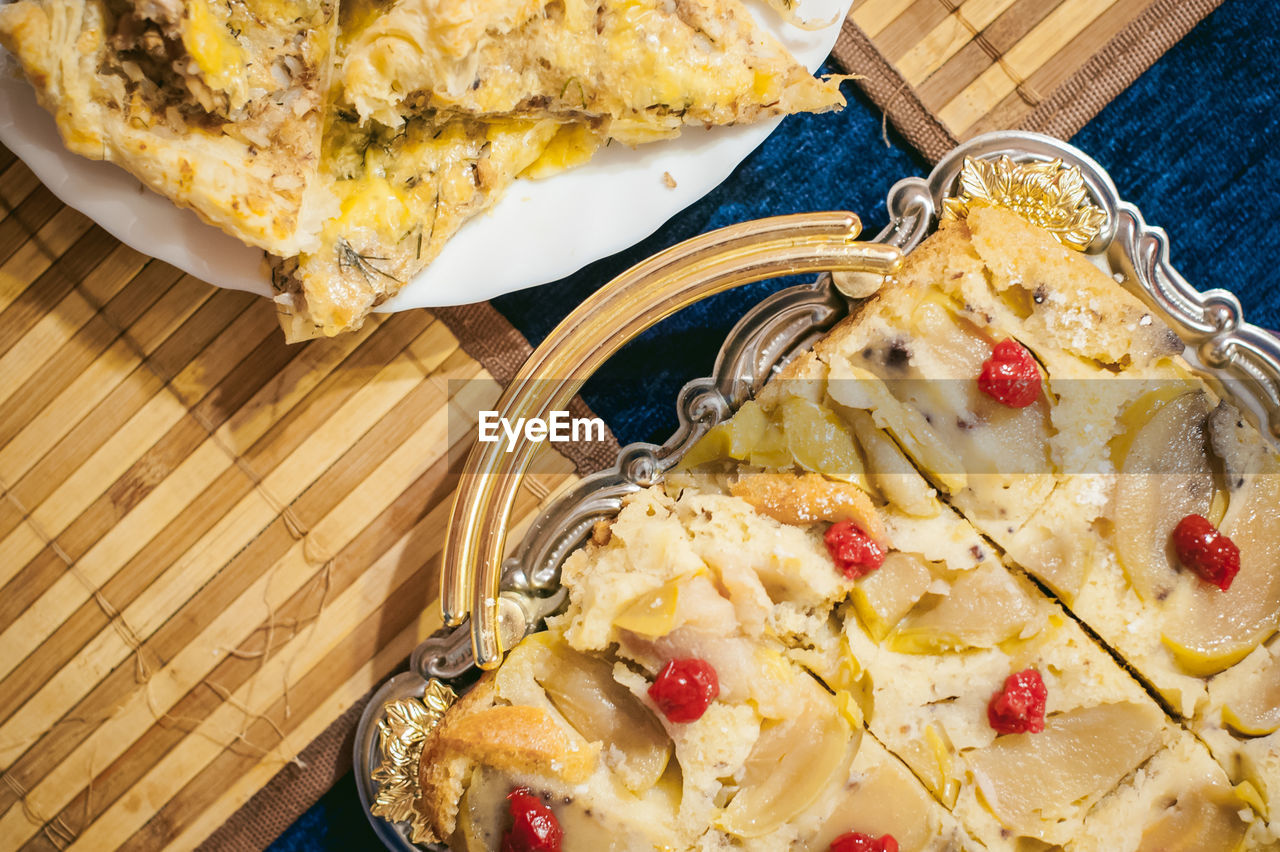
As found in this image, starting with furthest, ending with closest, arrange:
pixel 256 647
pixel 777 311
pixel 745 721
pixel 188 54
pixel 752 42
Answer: pixel 256 647 → pixel 777 311 → pixel 752 42 → pixel 745 721 → pixel 188 54

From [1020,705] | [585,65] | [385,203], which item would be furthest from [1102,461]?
[385,203]

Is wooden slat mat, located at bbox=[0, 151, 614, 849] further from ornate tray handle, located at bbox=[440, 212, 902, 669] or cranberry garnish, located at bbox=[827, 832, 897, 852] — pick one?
cranberry garnish, located at bbox=[827, 832, 897, 852]

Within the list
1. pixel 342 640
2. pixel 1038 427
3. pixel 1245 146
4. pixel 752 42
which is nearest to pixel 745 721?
pixel 1038 427

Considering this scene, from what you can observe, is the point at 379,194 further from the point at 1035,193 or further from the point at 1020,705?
the point at 1020,705

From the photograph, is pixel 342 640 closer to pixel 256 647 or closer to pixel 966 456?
pixel 256 647

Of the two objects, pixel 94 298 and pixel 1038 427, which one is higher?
pixel 94 298

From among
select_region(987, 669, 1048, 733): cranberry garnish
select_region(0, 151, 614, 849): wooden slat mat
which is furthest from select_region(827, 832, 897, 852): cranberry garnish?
select_region(0, 151, 614, 849): wooden slat mat

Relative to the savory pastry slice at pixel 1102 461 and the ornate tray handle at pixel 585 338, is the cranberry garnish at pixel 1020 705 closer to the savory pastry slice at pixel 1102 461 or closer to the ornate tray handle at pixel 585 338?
the savory pastry slice at pixel 1102 461
